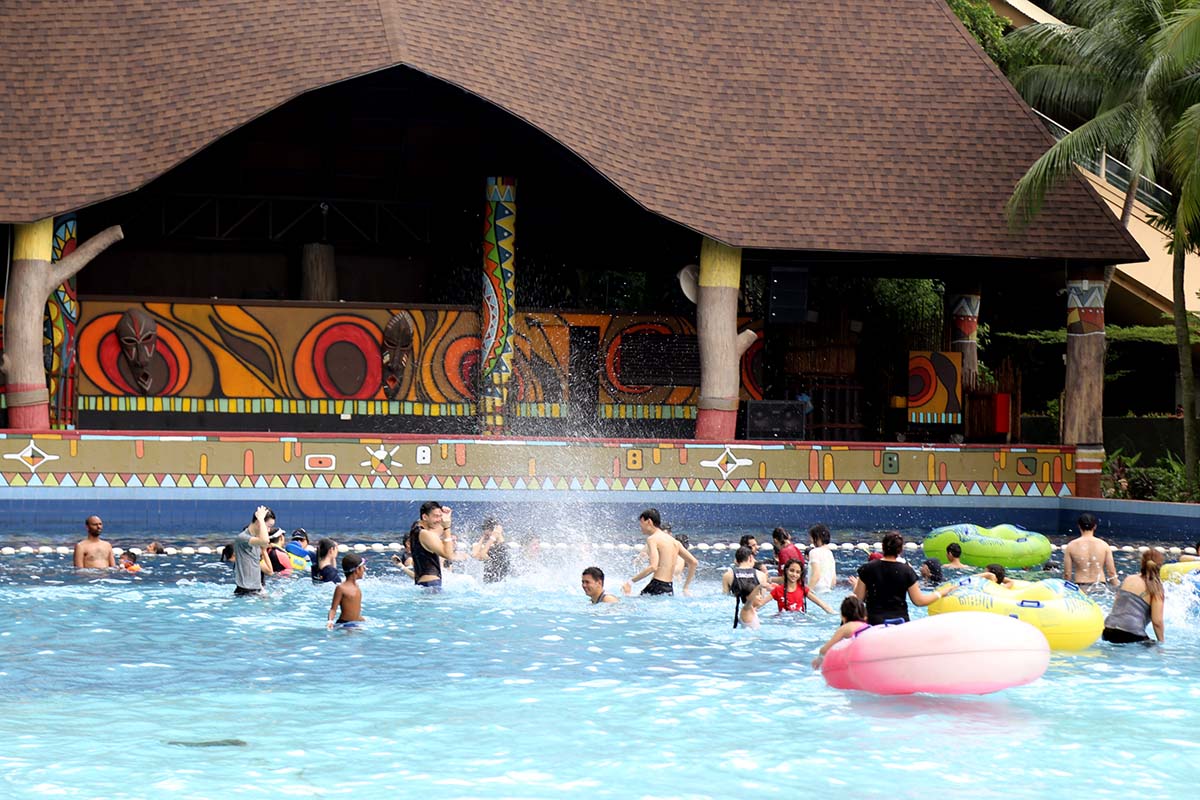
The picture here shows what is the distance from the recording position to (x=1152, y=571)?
13203 mm

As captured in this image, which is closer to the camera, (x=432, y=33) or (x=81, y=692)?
(x=81, y=692)

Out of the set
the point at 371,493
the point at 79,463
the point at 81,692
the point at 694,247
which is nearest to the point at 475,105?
the point at 694,247

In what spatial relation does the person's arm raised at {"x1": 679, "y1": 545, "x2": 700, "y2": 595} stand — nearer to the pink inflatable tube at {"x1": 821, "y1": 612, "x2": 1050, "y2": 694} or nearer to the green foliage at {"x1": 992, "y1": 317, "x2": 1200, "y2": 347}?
the pink inflatable tube at {"x1": 821, "y1": 612, "x2": 1050, "y2": 694}

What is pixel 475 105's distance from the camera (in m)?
25.6

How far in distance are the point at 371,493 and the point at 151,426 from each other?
457 centimetres

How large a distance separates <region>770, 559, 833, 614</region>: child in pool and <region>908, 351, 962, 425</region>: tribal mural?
40.7 ft

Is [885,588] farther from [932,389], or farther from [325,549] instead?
[932,389]

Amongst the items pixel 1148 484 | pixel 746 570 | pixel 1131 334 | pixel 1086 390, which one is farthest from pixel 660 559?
pixel 1131 334

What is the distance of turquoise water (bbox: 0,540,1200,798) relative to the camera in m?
9.09

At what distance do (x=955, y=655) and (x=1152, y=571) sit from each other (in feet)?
11.2

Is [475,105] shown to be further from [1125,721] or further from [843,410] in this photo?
[1125,721]

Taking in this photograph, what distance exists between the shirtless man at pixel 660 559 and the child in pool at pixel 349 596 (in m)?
2.82

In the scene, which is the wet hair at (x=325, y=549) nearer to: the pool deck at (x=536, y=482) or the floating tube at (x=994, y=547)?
the pool deck at (x=536, y=482)

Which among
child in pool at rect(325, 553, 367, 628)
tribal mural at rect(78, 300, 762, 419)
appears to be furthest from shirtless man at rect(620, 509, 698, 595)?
tribal mural at rect(78, 300, 762, 419)
